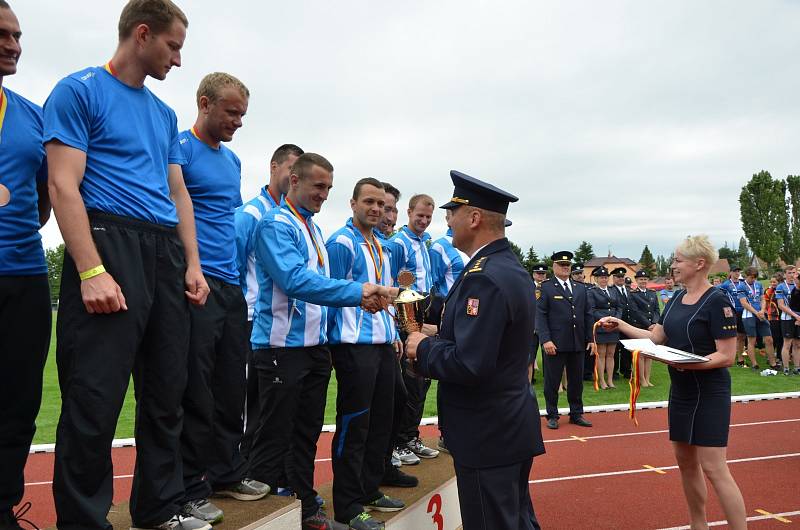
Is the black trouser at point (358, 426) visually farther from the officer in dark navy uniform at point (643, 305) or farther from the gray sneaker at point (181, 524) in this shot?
the officer in dark navy uniform at point (643, 305)

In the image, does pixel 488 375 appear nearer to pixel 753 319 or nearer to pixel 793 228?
pixel 753 319

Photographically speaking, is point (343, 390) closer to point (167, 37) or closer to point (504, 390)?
point (504, 390)

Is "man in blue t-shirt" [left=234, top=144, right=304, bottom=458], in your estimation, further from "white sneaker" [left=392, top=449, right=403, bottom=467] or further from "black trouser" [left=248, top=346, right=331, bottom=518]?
"white sneaker" [left=392, top=449, right=403, bottom=467]

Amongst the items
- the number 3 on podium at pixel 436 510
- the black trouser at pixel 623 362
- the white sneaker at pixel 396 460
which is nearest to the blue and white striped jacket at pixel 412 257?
the white sneaker at pixel 396 460

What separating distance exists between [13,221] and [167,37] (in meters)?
1.02

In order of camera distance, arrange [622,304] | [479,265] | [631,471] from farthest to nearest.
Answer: [622,304]
[631,471]
[479,265]

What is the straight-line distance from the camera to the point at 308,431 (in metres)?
3.73

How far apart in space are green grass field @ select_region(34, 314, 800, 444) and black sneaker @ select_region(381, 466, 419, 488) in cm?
555

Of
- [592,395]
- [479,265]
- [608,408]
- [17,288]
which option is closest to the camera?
[17,288]

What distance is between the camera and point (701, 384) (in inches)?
161

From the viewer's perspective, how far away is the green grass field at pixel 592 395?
966 centimetres

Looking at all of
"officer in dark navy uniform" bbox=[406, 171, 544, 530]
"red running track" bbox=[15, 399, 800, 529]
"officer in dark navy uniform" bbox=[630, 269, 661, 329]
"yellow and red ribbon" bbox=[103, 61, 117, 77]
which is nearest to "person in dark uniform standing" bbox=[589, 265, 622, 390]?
"officer in dark navy uniform" bbox=[630, 269, 661, 329]

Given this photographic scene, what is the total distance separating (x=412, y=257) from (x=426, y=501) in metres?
2.37

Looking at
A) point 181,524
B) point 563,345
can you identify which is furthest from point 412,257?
point 563,345
